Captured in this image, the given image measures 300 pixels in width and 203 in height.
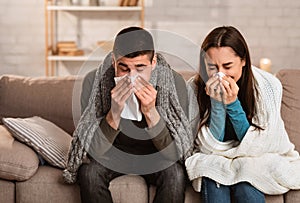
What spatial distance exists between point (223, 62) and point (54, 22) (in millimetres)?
2551

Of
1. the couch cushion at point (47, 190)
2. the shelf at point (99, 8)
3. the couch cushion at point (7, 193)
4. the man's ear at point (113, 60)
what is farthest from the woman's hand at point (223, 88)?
the shelf at point (99, 8)

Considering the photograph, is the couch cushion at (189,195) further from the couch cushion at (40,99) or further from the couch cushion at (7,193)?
the couch cushion at (40,99)

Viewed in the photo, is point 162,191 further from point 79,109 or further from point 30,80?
point 30,80

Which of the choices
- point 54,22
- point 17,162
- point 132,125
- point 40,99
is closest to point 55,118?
point 40,99

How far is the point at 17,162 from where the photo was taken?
8.72 feet

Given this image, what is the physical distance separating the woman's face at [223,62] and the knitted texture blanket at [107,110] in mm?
171

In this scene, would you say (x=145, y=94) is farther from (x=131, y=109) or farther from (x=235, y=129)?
(x=235, y=129)

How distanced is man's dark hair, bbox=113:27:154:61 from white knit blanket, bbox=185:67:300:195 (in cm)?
33

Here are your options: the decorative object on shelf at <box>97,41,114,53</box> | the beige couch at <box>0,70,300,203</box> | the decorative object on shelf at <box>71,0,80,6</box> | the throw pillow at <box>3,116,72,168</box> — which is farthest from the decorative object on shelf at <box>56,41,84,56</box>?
the throw pillow at <box>3,116,72,168</box>

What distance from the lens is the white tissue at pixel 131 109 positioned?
2500 millimetres

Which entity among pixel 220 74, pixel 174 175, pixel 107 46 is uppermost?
pixel 220 74

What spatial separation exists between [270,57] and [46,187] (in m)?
2.66

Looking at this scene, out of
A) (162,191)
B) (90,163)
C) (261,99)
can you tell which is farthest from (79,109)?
(261,99)

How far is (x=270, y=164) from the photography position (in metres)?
2.59
